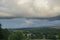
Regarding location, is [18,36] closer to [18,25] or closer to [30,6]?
[18,25]

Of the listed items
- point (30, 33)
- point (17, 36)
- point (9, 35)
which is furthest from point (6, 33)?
point (30, 33)

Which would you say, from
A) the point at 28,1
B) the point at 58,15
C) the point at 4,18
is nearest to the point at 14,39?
the point at 4,18

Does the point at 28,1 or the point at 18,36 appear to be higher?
the point at 28,1

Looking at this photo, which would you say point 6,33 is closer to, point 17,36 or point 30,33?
point 17,36

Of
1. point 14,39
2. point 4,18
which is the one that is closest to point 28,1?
point 4,18

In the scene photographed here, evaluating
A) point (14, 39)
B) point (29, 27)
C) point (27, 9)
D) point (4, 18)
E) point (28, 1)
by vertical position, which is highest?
point (28, 1)

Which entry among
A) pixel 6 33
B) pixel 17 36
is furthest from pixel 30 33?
pixel 6 33

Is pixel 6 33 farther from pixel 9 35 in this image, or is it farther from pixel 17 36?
pixel 17 36

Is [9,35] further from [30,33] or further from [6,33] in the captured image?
[30,33]
